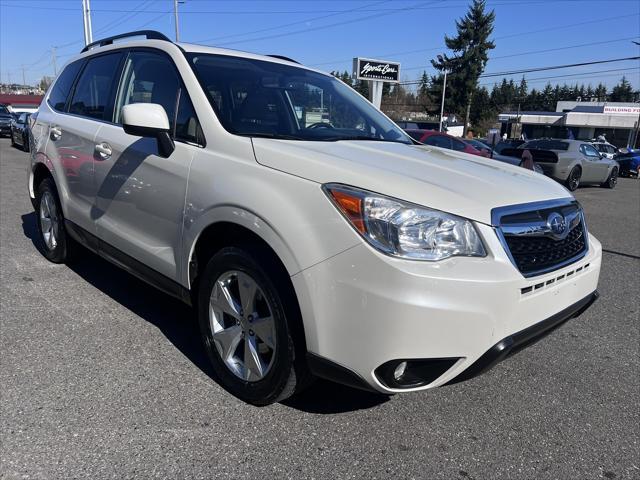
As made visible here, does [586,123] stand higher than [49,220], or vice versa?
[586,123]

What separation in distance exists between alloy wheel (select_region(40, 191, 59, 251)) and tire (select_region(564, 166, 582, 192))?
14.6 metres

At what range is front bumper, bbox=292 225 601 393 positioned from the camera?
6.73 feet

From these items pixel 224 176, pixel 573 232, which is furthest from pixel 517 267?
pixel 224 176

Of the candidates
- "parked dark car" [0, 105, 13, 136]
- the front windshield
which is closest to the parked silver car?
the front windshield

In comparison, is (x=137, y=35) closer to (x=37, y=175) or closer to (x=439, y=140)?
(x=37, y=175)

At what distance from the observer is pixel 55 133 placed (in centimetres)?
448

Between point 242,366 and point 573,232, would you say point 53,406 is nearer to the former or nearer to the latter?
point 242,366

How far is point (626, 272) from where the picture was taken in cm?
595

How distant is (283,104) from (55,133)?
235 centimetres

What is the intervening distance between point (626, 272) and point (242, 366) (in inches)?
199

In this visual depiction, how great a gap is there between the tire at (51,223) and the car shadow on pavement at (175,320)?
0.18m

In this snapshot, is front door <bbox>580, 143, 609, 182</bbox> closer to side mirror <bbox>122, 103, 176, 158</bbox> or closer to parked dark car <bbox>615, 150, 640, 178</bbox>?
parked dark car <bbox>615, 150, 640, 178</bbox>

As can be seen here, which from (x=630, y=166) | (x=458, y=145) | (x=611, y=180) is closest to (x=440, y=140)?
(x=458, y=145)

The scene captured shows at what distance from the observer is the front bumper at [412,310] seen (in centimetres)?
205
